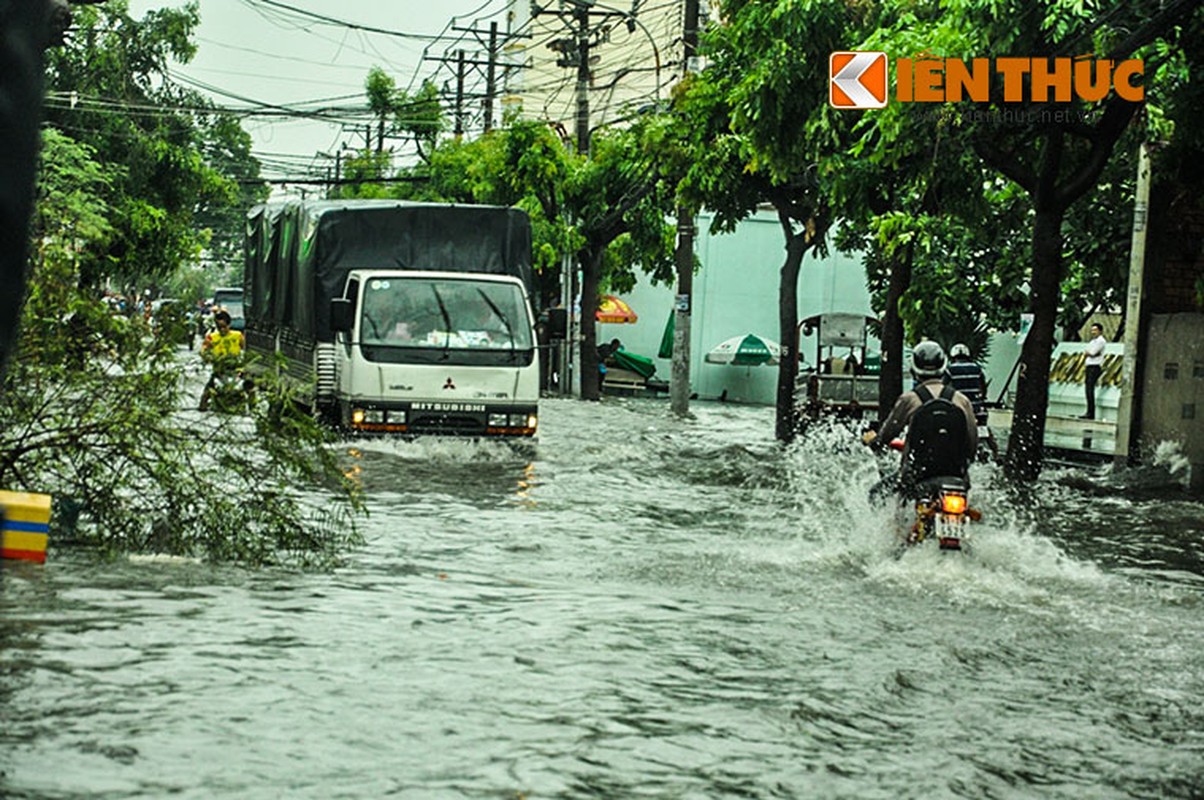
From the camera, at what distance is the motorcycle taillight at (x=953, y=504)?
11734 millimetres

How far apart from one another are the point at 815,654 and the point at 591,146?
37.1 meters

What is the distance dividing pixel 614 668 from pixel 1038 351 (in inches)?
532

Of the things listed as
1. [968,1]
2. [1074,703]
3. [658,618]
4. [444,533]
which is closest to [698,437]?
[968,1]

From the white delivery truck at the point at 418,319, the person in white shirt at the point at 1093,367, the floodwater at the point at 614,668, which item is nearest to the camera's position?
the floodwater at the point at 614,668

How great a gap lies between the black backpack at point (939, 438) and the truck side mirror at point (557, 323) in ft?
32.4

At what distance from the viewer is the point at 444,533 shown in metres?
14.1

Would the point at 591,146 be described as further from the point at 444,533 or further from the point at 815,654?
the point at 815,654

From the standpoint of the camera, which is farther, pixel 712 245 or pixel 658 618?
pixel 712 245

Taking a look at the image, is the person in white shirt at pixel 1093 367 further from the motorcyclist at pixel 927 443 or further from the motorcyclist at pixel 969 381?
the motorcyclist at pixel 927 443

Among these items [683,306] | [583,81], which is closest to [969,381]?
[683,306]

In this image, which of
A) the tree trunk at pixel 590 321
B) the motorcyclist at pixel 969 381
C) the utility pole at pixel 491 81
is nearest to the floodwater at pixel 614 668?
the motorcyclist at pixel 969 381

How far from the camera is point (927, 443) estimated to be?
39.4ft

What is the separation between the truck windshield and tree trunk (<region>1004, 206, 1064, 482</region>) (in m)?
5.58

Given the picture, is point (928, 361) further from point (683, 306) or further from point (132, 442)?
point (683, 306)
